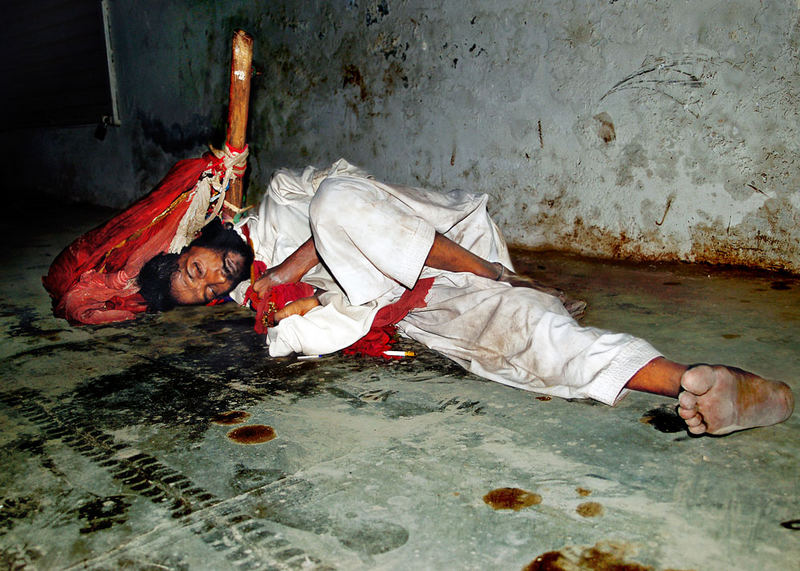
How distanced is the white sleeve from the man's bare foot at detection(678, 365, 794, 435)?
1.05 metres

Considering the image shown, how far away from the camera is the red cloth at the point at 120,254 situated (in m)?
2.59

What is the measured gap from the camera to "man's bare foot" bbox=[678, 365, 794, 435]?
4.80ft

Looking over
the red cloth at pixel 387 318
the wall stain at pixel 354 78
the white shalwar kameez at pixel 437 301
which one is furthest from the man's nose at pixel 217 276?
Result: the wall stain at pixel 354 78

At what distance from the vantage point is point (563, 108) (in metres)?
3.74

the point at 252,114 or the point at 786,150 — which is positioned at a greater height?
the point at 252,114

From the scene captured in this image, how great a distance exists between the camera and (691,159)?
3.34 metres

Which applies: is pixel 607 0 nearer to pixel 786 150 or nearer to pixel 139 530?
pixel 786 150

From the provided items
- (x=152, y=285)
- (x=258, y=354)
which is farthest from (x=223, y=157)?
(x=258, y=354)

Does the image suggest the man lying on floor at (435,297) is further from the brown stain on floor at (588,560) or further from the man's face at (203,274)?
the brown stain on floor at (588,560)

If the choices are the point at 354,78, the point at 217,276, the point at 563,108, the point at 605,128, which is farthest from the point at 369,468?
the point at 354,78

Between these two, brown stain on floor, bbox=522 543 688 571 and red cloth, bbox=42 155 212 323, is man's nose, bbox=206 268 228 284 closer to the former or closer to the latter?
red cloth, bbox=42 155 212 323

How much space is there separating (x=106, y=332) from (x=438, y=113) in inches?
102

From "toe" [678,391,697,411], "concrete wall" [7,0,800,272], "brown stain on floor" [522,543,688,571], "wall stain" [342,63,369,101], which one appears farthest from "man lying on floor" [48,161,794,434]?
"wall stain" [342,63,369,101]

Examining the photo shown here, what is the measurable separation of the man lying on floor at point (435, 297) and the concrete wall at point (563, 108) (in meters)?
1.50
